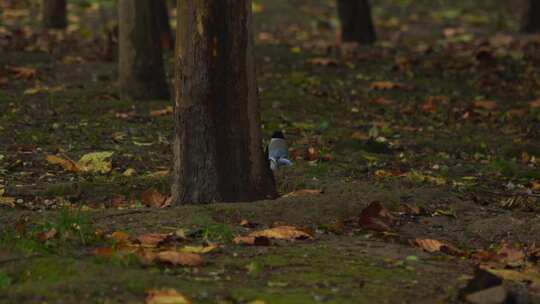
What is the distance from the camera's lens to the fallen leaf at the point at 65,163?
8664 millimetres

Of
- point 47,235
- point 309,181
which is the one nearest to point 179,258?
point 47,235

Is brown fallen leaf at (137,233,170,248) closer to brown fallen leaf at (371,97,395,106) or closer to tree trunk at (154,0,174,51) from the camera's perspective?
brown fallen leaf at (371,97,395,106)

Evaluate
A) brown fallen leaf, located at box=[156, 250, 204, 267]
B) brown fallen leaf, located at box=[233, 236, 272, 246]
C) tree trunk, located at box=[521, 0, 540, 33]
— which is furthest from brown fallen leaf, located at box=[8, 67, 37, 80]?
tree trunk, located at box=[521, 0, 540, 33]

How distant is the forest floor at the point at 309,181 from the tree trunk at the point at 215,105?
1.27ft

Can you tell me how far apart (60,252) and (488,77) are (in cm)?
1011

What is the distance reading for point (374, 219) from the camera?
22.6ft

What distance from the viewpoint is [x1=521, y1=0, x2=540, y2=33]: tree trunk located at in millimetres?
19047

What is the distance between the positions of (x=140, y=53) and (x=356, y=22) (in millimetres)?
6196

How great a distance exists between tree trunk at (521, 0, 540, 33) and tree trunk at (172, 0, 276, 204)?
493 inches

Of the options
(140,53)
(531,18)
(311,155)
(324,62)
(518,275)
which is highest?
(531,18)

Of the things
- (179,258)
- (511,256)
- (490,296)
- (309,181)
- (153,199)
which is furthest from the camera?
(309,181)

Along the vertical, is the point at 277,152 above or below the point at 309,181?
above

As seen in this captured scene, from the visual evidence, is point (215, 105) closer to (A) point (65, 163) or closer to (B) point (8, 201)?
(B) point (8, 201)

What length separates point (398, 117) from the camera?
41.2 ft
